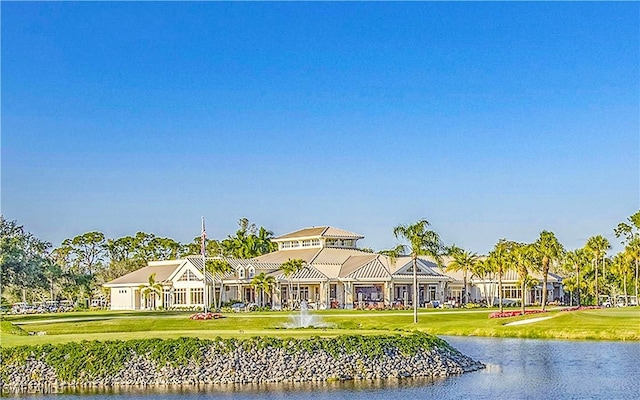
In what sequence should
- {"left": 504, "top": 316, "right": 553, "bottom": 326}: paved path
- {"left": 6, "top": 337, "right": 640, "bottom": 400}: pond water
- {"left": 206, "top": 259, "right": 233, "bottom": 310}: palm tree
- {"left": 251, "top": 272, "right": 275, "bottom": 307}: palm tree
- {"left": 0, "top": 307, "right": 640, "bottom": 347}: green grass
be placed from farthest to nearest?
{"left": 251, "top": 272, "right": 275, "bottom": 307}: palm tree < {"left": 206, "top": 259, "right": 233, "bottom": 310}: palm tree < {"left": 504, "top": 316, "right": 553, "bottom": 326}: paved path < {"left": 0, "top": 307, "right": 640, "bottom": 347}: green grass < {"left": 6, "top": 337, "right": 640, "bottom": 400}: pond water

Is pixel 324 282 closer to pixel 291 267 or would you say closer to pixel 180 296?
pixel 291 267

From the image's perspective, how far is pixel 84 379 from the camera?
3397 cm

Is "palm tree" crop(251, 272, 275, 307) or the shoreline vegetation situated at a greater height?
"palm tree" crop(251, 272, 275, 307)

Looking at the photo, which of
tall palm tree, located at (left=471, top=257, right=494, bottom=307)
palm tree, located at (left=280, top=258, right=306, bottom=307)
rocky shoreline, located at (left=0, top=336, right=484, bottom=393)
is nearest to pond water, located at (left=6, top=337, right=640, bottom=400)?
rocky shoreline, located at (left=0, top=336, right=484, bottom=393)

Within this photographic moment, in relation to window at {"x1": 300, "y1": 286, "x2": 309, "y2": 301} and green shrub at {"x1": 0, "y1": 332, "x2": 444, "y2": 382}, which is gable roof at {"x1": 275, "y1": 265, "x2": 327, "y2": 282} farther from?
green shrub at {"x1": 0, "y1": 332, "x2": 444, "y2": 382}

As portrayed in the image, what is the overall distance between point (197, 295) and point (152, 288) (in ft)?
20.5

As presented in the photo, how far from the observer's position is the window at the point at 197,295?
305 ft

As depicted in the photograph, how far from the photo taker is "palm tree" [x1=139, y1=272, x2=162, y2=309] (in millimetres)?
95938

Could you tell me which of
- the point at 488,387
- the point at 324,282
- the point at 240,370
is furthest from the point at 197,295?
the point at 488,387

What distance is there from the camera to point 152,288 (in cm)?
9694

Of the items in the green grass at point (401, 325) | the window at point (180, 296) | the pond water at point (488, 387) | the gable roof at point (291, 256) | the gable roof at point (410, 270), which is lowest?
the pond water at point (488, 387)

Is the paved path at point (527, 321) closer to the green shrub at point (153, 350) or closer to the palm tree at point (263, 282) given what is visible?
the green shrub at point (153, 350)

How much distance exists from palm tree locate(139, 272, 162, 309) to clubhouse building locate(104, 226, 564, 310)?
1.32ft

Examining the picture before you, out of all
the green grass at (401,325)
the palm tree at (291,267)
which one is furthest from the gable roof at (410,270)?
the green grass at (401,325)
